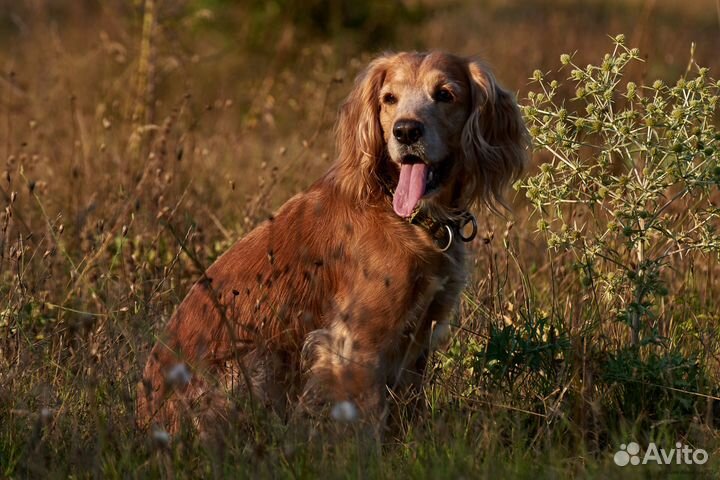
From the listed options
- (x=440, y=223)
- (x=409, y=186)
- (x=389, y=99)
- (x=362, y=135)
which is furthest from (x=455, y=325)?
(x=389, y=99)

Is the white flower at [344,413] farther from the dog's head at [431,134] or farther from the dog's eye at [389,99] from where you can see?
the dog's eye at [389,99]

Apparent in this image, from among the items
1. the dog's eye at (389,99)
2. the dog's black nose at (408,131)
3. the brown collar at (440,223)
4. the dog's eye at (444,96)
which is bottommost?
the brown collar at (440,223)

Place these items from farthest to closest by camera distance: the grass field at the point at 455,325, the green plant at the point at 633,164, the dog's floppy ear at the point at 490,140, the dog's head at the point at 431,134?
1. the dog's floppy ear at the point at 490,140
2. the dog's head at the point at 431,134
3. the green plant at the point at 633,164
4. the grass field at the point at 455,325

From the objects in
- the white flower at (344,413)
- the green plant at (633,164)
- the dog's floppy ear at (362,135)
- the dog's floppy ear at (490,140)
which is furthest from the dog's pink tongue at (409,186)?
the white flower at (344,413)

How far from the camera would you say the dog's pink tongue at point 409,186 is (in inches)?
162

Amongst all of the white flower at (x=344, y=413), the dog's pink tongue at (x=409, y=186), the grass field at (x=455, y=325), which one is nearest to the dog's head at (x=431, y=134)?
the dog's pink tongue at (x=409, y=186)

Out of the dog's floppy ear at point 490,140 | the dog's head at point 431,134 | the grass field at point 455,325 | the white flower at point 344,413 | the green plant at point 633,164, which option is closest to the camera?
the white flower at point 344,413

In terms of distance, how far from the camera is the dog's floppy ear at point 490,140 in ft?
14.1

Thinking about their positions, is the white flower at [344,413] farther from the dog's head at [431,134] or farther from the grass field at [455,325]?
the dog's head at [431,134]

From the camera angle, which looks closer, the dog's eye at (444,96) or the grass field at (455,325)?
the grass field at (455,325)

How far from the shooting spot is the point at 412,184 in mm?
4160

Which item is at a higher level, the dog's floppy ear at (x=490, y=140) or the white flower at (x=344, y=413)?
the dog's floppy ear at (x=490, y=140)

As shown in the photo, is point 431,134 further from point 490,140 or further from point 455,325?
point 455,325

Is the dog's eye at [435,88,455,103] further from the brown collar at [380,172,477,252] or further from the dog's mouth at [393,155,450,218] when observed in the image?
the brown collar at [380,172,477,252]
